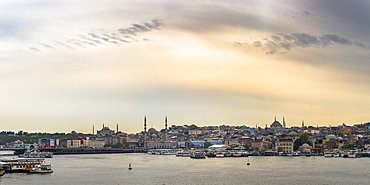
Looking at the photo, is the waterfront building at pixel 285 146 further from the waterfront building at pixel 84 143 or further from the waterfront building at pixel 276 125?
the waterfront building at pixel 276 125

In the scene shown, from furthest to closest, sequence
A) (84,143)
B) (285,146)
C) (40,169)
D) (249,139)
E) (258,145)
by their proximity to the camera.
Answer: (84,143) < (249,139) < (258,145) < (285,146) < (40,169)

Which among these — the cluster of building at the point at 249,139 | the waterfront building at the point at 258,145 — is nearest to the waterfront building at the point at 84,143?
the cluster of building at the point at 249,139

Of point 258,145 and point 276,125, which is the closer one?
point 258,145

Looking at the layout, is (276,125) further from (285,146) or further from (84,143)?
(285,146)

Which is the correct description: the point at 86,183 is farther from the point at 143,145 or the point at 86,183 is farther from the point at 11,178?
the point at 143,145

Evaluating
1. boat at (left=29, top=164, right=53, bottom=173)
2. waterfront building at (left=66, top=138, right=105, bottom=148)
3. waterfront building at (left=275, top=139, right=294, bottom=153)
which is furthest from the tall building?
boat at (left=29, top=164, right=53, bottom=173)

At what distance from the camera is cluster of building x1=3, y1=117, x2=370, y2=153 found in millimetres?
89344

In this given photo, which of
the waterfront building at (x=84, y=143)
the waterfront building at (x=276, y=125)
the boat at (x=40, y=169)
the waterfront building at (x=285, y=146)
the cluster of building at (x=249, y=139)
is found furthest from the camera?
the waterfront building at (x=276, y=125)

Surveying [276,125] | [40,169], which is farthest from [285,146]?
[276,125]

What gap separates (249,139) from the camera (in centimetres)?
10844

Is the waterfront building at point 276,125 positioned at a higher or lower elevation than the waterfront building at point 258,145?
higher

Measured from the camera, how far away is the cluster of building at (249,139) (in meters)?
89.3

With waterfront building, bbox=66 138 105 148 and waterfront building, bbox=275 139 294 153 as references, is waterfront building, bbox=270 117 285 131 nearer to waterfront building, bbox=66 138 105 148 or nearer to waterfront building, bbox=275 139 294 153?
waterfront building, bbox=66 138 105 148

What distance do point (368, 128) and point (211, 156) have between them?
5837 centimetres
